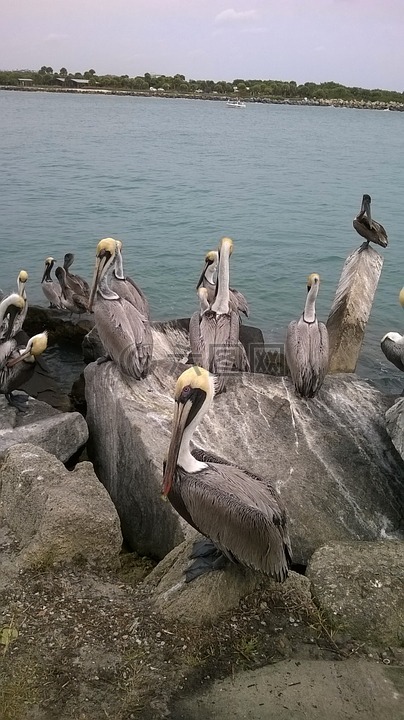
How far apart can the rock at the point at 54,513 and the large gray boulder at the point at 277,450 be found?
20.3 inches

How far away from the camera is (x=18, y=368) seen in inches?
261

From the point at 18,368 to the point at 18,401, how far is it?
13.2 inches

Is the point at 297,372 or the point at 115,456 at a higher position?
the point at 297,372

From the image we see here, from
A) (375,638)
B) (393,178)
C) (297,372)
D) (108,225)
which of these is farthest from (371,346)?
(393,178)

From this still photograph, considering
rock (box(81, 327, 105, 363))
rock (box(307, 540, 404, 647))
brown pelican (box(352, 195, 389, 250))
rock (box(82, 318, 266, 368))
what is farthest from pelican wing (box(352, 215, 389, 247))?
rock (box(307, 540, 404, 647))

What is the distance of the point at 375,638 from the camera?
11.8 feet

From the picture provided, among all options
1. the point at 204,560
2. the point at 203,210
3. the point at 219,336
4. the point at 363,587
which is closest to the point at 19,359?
the point at 219,336

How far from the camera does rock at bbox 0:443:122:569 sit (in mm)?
4207

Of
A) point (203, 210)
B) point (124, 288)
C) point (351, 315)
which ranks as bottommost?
point (203, 210)

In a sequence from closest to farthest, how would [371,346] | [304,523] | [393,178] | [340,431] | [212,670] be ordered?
1. [212,670]
2. [304,523]
3. [340,431]
4. [371,346]
5. [393,178]

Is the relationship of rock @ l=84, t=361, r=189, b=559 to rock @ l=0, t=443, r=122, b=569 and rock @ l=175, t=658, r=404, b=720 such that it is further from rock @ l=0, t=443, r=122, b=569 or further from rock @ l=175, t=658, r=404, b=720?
rock @ l=175, t=658, r=404, b=720

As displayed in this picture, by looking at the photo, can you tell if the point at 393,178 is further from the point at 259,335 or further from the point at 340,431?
the point at 340,431

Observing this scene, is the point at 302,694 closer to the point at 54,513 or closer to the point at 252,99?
the point at 54,513

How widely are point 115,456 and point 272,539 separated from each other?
2.39m
